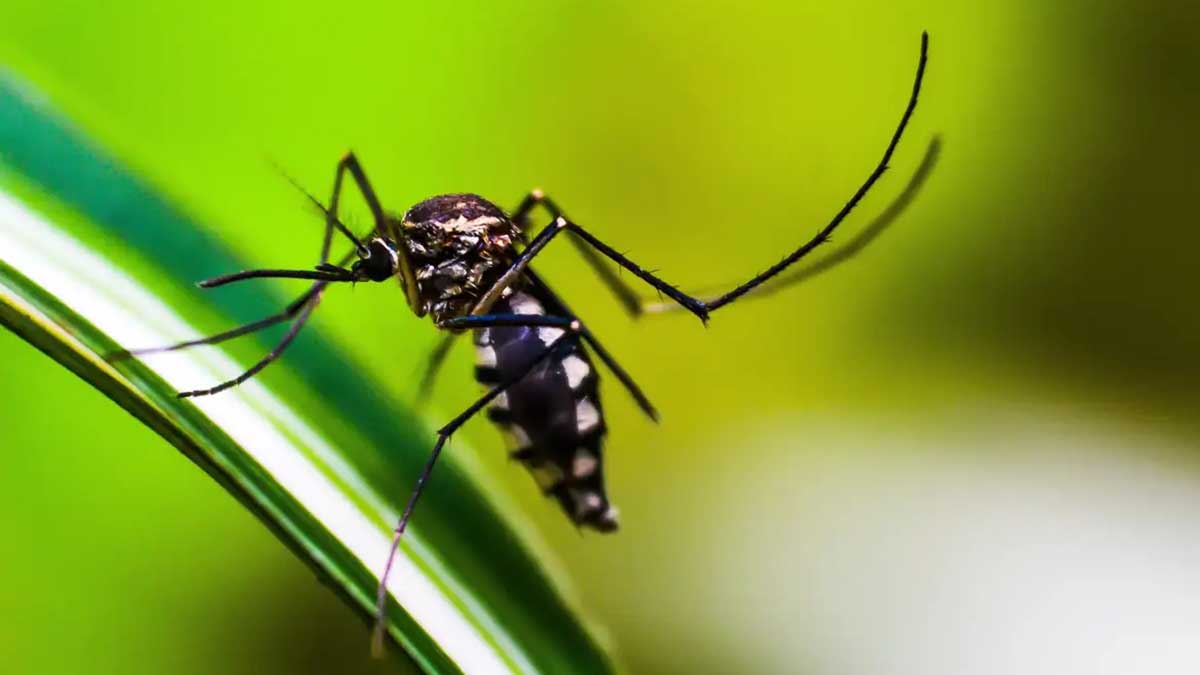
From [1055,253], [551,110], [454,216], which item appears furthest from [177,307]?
[1055,253]

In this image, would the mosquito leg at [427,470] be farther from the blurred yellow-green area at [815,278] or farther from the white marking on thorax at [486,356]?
the blurred yellow-green area at [815,278]

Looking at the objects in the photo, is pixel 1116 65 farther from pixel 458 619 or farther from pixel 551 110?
pixel 458 619

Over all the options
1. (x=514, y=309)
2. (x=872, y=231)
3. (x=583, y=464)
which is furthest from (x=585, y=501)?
(x=872, y=231)

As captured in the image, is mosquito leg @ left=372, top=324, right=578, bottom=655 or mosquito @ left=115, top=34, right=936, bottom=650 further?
mosquito @ left=115, top=34, right=936, bottom=650

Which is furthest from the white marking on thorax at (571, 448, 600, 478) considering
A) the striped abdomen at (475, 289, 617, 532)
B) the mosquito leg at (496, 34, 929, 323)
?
the mosquito leg at (496, 34, 929, 323)

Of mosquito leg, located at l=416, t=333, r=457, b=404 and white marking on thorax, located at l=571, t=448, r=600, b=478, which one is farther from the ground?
mosquito leg, located at l=416, t=333, r=457, b=404

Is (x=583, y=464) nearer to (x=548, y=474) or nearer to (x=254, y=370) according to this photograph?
(x=548, y=474)

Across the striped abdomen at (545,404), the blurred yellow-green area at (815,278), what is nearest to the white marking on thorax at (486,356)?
the striped abdomen at (545,404)

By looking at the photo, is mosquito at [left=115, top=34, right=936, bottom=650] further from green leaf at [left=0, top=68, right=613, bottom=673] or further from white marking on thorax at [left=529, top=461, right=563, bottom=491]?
green leaf at [left=0, top=68, right=613, bottom=673]
